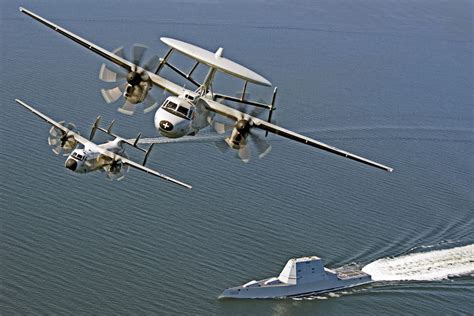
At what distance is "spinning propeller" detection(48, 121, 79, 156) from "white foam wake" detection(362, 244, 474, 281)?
22.8 metres

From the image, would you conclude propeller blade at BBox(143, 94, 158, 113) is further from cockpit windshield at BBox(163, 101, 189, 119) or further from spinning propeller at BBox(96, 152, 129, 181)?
spinning propeller at BBox(96, 152, 129, 181)

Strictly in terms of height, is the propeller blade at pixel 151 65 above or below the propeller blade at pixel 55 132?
below

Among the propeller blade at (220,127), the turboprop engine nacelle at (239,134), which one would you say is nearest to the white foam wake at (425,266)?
the turboprop engine nacelle at (239,134)

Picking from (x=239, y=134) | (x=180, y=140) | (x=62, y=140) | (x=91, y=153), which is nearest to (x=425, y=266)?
(x=180, y=140)

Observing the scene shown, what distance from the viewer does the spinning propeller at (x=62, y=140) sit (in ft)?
157

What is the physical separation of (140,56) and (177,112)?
4711 mm

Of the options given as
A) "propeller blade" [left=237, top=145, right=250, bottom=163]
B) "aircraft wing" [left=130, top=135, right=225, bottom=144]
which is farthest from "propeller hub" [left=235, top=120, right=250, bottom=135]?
"aircraft wing" [left=130, top=135, right=225, bottom=144]

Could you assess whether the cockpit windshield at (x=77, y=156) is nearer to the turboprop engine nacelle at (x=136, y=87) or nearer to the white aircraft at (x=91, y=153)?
the white aircraft at (x=91, y=153)

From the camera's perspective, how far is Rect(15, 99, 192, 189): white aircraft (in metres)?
44.8

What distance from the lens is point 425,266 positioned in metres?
56.1

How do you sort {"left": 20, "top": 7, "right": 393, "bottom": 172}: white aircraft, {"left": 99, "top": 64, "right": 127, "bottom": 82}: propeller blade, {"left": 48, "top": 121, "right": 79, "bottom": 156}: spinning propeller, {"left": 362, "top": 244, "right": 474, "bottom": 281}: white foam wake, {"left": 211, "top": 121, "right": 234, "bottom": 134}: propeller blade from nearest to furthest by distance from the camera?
{"left": 20, "top": 7, "right": 393, "bottom": 172}: white aircraft < {"left": 211, "top": 121, "right": 234, "bottom": 134}: propeller blade < {"left": 99, "top": 64, "right": 127, "bottom": 82}: propeller blade < {"left": 48, "top": 121, "right": 79, "bottom": 156}: spinning propeller < {"left": 362, "top": 244, "right": 474, "bottom": 281}: white foam wake

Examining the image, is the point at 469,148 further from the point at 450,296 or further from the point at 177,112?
the point at 177,112

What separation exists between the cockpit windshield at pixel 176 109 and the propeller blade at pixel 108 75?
4059mm

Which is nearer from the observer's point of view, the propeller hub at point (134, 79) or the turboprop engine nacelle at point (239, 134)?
the turboprop engine nacelle at point (239, 134)
